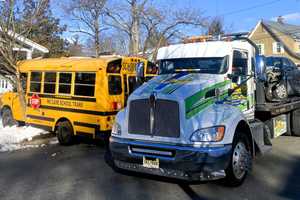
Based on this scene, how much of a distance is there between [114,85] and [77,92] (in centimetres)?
108

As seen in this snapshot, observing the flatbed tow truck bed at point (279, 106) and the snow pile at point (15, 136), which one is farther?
the snow pile at point (15, 136)

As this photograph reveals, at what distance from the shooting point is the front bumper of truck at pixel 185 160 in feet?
18.5

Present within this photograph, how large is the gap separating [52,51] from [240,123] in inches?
752

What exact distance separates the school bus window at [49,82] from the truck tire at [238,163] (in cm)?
607

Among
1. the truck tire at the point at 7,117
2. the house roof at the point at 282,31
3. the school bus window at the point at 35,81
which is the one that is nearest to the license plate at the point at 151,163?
the school bus window at the point at 35,81

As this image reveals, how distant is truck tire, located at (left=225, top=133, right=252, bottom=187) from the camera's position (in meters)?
6.16

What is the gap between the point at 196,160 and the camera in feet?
18.5

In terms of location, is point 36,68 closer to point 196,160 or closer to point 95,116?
point 95,116

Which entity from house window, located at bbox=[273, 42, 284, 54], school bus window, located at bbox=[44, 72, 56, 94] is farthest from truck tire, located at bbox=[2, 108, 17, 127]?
house window, located at bbox=[273, 42, 284, 54]

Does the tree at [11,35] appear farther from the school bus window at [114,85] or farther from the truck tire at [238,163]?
the truck tire at [238,163]

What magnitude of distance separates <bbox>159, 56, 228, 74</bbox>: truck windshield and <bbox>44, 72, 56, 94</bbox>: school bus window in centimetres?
387

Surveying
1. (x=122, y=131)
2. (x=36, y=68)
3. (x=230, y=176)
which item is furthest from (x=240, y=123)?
(x=36, y=68)

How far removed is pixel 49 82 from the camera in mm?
10711

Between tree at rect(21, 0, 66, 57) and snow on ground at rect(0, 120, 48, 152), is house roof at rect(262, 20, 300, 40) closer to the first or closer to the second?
tree at rect(21, 0, 66, 57)
